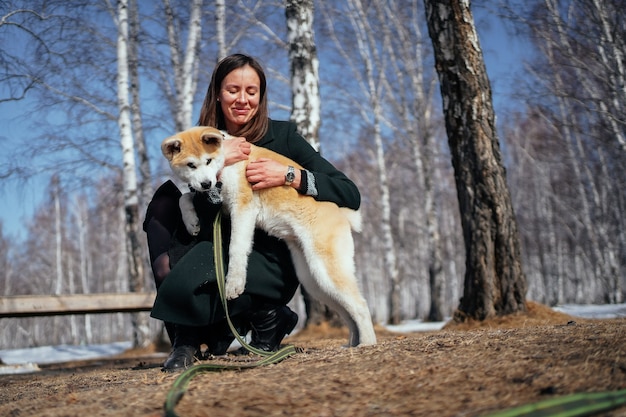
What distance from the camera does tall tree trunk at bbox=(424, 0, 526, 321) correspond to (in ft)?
18.4

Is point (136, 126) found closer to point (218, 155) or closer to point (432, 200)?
point (432, 200)

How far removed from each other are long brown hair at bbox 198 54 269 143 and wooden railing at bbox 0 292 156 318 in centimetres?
324

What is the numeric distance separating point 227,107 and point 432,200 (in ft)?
46.4

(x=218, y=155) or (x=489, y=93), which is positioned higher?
(x=489, y=93)

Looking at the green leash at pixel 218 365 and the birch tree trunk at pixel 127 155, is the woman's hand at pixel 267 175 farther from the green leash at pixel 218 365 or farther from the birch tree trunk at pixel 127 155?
the birch tree trunk at pixel 127 155

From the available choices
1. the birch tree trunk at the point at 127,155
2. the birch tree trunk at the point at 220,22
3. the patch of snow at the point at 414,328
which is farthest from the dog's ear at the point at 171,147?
the birch tree trunk at the point at 220,22

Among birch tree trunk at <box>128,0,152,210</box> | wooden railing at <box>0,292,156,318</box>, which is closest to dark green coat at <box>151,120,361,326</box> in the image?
wooden railing at <box>0,292,156,318</box>

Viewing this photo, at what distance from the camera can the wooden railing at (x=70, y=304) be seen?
19.5 feet

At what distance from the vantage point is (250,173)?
3473mm

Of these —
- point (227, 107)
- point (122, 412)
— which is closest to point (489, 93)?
point (227, 107)

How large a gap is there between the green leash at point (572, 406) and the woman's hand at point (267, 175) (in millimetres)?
2150

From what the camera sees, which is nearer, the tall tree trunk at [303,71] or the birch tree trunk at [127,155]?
the tall tree trunk at [303,71]

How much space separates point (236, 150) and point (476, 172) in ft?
10.5

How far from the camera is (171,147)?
145 inches
